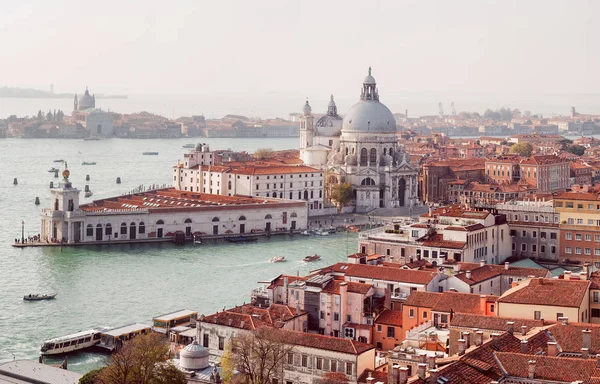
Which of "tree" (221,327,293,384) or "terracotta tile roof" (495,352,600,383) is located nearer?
"terracotta tile roof" (495,352,600,383)

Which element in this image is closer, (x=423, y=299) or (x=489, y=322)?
(x=489, y=322)

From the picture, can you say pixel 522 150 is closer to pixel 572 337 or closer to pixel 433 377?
pixel 572 337

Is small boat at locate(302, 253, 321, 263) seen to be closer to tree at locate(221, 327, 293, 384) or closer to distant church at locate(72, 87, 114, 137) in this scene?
tree at locate(221, 327, 293, 384)

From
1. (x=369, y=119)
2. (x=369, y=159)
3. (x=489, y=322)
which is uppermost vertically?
(x=369, y=119)

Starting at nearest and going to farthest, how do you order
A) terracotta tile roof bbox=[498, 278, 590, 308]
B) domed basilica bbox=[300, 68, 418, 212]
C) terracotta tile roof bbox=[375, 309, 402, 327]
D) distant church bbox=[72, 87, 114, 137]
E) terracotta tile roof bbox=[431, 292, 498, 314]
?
terracotta tile roof bbox=[498, 278, 590, 308] → terracotta tile roof bbox=[431, 292, 498, 314] → terracotta tile roof bbox=[375, 309, 402, 327] → domed basilica bbox=[300, 68, 418, 212] → distant church bbox=[72, 87, 114, 137]

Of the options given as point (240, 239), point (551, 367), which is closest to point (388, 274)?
point (551, 367)

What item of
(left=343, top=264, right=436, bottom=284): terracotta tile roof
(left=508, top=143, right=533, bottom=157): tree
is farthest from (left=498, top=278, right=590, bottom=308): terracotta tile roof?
(left=508, top=143, right=533, bottom=157): tree

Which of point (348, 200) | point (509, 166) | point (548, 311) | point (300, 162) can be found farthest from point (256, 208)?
point (548, 311)
